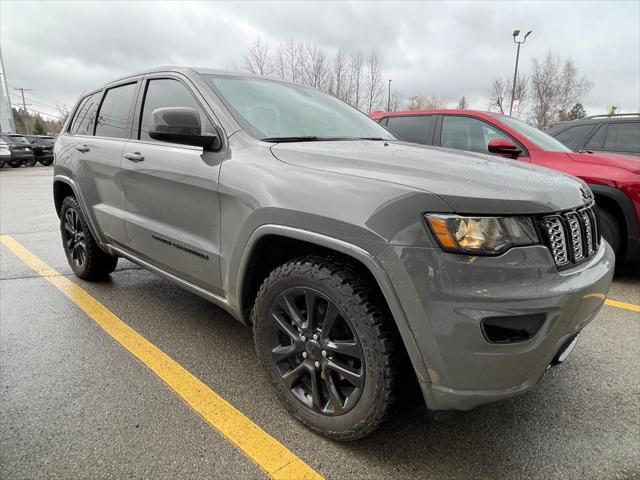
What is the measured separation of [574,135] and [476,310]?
5.68m

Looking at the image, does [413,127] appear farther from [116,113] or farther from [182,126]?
[182,126]

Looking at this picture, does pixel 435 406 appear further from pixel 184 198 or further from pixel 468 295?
pixel 184 198

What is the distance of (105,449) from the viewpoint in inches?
73.9

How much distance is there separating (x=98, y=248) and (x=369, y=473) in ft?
10.2

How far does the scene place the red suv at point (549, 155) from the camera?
161 inches

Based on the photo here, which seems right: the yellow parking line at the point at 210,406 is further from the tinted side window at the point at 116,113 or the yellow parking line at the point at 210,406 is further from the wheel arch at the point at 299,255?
Result: the tinted side window at the point at 116,113

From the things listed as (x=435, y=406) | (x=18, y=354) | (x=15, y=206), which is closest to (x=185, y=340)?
(x=18, y=354)

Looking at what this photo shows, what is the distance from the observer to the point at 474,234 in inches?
58.8

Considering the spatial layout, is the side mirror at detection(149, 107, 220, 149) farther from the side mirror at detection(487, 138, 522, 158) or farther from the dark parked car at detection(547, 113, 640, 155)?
the dark parked car at detection(547, 113, 640, 155)

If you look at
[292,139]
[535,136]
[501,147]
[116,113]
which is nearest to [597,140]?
[535,136]

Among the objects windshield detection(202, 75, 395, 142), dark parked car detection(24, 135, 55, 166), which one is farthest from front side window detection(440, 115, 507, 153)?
dark parked car detection(24, 135, 55, 166)

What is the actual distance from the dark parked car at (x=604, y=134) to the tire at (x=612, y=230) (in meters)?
1.58

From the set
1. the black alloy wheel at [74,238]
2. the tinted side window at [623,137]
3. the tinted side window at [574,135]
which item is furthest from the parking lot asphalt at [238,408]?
the tinted side window at [574,135]

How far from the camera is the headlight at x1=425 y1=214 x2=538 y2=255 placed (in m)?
1.49
